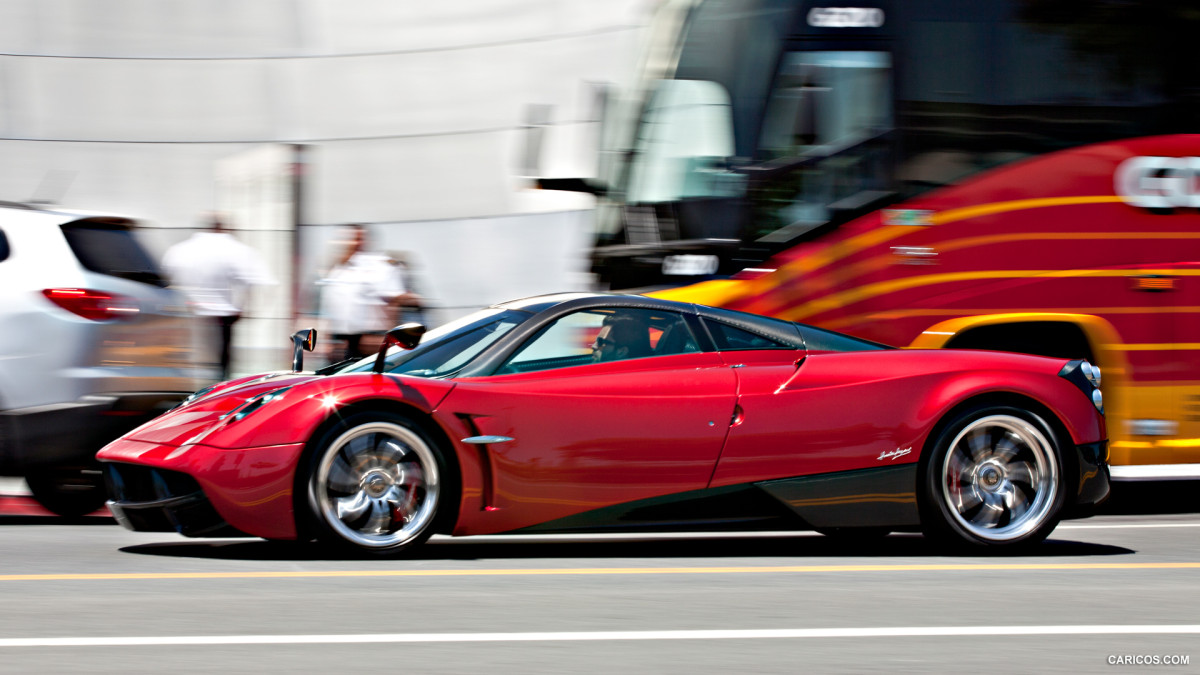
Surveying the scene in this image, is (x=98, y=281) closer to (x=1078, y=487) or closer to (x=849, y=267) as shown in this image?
(x=849, y=267)

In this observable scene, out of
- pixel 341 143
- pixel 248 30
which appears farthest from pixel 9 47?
pixel 341 143

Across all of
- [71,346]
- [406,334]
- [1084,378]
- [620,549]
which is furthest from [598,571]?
[71,346]

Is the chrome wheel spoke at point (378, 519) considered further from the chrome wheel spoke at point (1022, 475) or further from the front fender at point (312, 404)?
the chrome wheel spoke at point (1022, 475)

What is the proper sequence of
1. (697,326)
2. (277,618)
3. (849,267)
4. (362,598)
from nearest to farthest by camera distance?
(277,618)
(362,598)
(697,326)
(849,267)

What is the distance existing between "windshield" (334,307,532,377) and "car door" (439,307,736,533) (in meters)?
0.16

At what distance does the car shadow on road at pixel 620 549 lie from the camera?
5.90 meters

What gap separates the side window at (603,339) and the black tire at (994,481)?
3.97ft

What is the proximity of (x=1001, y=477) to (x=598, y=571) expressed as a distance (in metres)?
1.90

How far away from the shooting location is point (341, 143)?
18281 mm

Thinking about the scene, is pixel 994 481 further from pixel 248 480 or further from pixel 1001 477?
pixel 248 480

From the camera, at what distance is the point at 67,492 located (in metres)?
7.39

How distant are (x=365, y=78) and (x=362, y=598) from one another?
46.8 feet

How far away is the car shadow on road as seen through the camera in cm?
590

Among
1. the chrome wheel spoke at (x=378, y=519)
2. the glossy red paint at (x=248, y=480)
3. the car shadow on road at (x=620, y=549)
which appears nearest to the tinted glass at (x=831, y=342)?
the car shadow on road at (x=620, y=549)
